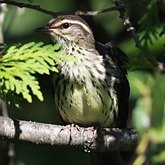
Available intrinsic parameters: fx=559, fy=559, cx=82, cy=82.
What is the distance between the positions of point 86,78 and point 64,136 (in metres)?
0.92

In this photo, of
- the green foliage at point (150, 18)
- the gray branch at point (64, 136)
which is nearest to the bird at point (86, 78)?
the gray branch at point (64, 136)

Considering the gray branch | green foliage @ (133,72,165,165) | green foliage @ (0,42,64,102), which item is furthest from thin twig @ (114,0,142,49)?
green foliage @ (133,72,165,165)

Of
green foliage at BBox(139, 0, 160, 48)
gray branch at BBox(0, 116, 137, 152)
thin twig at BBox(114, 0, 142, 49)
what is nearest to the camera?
green foliage at BBox(139, 0, 160, 48)

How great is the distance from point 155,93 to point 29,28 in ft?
15.1

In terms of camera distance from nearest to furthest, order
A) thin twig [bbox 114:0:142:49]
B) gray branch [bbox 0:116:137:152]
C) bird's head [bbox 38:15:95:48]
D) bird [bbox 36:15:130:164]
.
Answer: thin twig [bbox 114:0:142:49]
gray branch [bbox 0:116:137:152]
bird [bbox 36:15:130:164]
bird's head [bbox 38:15:95:48]

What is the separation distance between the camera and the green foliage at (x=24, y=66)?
2.77 m

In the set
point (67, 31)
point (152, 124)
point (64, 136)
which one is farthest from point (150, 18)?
point (67, 31)

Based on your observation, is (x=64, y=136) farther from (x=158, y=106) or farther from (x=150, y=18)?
(x=158, y=106)

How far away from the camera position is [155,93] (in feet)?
5.65

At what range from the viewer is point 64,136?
3600mm

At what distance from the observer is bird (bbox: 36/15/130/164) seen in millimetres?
4445

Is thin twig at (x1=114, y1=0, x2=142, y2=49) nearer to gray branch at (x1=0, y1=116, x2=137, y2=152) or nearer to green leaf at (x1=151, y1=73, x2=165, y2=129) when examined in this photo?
gray branch at (x1=0, y1=116, x2=137, y2=152)

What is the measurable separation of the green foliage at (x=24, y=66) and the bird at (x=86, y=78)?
58.1 inches

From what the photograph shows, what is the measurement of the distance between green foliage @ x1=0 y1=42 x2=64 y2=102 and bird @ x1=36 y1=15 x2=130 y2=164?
1.48m
